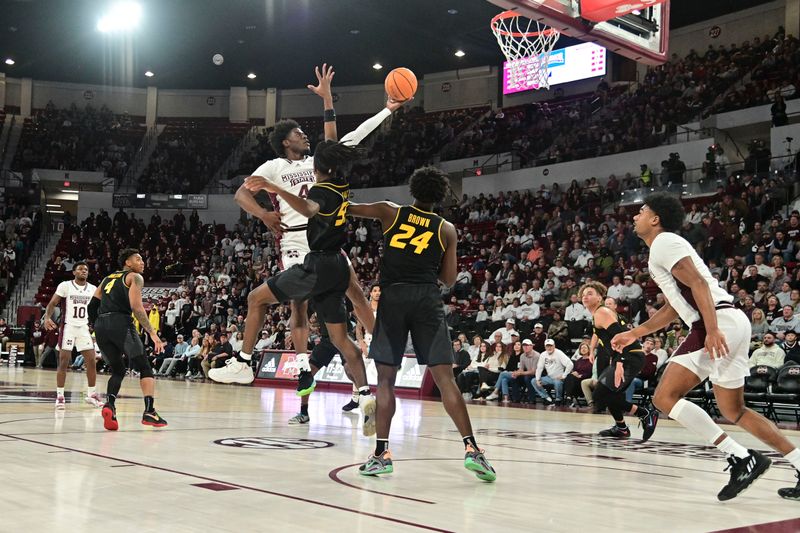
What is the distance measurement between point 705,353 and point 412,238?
1.81m

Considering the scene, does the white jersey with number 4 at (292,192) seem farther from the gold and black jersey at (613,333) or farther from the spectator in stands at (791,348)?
the spectator in stands at (791,348)

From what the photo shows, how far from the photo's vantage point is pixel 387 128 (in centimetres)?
3397

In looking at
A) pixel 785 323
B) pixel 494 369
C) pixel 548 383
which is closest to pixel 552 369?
pixel 548 383

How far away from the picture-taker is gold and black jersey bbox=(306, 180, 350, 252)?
18.5ft

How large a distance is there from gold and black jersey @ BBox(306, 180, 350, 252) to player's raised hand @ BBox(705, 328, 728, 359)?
7.69ft

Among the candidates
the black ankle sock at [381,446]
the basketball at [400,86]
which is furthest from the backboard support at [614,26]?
the black ankle sock at [381,446]

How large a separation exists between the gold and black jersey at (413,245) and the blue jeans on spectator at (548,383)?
9154mm

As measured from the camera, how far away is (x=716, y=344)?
4469mm

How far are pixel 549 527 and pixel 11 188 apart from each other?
112ft

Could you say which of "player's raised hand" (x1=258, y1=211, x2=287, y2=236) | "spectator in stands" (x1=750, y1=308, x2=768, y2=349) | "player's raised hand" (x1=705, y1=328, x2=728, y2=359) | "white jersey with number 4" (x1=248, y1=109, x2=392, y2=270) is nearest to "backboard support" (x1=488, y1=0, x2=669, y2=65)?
"white jersey with number 4" (x1=248, y1=109, x2=392, y2=270)

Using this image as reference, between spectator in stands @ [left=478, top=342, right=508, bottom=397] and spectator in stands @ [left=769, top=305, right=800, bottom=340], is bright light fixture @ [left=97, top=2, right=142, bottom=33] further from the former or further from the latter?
spectator in stands @ [left=769, top=305, right=800, bottom=340]

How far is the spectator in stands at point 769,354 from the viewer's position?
11.5 m

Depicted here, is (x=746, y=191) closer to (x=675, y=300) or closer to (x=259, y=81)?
(x=675, y=300)

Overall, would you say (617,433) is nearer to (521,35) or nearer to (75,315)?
(75,315)
